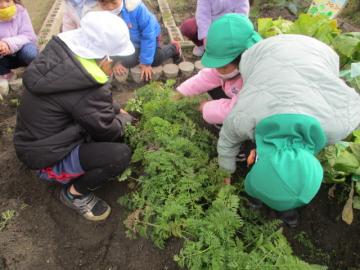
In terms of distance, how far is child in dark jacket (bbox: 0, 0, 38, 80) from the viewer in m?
3.39

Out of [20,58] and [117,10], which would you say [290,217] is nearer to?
[117,10]

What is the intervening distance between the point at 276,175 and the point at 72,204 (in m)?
1.70

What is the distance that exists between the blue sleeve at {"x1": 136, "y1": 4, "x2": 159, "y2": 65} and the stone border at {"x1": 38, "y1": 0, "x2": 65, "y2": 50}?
1.35m

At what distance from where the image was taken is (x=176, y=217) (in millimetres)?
2072

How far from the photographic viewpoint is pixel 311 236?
2.46 metres

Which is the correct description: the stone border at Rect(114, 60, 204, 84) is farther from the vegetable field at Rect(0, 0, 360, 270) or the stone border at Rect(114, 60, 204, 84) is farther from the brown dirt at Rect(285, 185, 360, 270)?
the brown dirt at Rect(285, 185, 360, 270)

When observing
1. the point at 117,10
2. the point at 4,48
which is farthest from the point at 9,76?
the point at 117,10

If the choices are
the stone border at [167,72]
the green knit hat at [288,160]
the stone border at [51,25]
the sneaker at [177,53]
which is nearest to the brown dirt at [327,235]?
the green knit hat at [288,160]

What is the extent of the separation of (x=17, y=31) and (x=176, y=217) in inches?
116

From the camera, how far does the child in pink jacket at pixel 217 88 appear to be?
253cm

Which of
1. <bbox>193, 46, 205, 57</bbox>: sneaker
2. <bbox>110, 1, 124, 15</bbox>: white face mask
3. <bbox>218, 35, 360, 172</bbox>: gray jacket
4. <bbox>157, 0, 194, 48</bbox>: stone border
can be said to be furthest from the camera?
<bbox>157, 0, 194, 48</bbox>: stone border

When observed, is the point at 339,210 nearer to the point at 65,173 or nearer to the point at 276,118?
the point at 276,118

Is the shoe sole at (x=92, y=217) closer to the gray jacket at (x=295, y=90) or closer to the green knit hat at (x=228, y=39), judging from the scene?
the gray jacket at (x=295, y=90)

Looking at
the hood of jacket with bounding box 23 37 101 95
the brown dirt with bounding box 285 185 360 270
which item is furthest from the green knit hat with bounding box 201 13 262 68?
the brown dirt with bounding box 285 185 360 270
